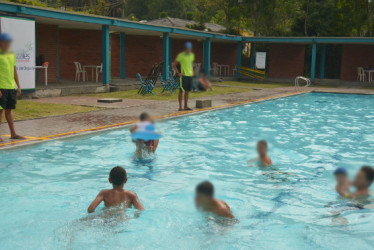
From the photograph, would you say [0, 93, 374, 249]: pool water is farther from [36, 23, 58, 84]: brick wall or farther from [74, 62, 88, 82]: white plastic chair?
[74, 62, 88, 82]: white plastic chair

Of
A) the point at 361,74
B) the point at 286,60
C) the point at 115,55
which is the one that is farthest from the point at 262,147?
the point at 286,60

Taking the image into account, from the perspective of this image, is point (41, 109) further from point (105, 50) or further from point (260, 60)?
point (260, 60)

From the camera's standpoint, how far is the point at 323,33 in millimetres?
37000

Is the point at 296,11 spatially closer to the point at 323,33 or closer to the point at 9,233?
the point at 323,33

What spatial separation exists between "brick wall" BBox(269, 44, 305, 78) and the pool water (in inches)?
990

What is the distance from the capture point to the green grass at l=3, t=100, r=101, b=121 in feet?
38.0

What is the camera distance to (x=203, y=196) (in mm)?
2352

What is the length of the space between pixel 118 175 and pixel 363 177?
2.65 meters

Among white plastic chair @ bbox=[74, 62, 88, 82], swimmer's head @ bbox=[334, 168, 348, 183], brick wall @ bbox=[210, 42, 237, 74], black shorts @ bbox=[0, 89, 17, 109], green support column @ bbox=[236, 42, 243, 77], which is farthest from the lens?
brick wall @ bbox=[210, 42, 237, 74]

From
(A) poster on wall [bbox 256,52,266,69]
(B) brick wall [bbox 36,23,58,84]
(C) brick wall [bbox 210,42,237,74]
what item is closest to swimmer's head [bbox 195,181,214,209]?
(B) brick wall [bbox 36,23,58,84]

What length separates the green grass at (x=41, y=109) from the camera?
38.0ft

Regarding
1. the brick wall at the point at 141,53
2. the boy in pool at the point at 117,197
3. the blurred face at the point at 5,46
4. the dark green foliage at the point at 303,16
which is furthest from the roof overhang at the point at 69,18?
the dark green foliage at the point at 303,16

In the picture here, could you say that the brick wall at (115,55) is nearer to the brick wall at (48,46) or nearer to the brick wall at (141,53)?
the brick wall at (141,53)

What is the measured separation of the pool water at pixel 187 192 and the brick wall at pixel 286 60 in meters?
25.1
